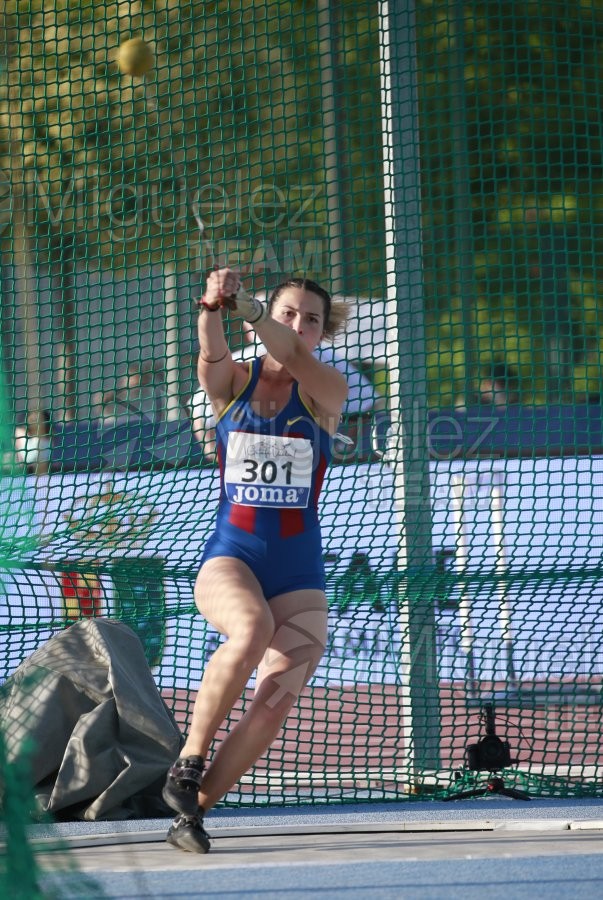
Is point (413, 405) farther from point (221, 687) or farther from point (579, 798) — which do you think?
point (221, 687)

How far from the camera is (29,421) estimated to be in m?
5.64

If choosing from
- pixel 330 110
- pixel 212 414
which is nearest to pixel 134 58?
pixel 330 110

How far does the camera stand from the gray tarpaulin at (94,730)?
13.7 ft

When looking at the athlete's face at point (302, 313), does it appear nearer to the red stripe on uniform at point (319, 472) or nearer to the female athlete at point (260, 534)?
the female athlete at point (260, 534)

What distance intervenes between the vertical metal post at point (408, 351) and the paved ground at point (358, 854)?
2.41 ft

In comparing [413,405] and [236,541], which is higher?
[413,405]

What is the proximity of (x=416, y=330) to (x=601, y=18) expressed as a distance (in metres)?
3.76

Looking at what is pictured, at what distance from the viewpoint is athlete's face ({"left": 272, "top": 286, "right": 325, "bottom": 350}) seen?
362 cm

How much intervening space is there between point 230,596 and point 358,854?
82 centimetres

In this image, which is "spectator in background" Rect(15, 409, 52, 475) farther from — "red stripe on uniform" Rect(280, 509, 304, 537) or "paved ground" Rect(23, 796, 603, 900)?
"red stripe on uniform" Rect(280, 509, 304, 537)

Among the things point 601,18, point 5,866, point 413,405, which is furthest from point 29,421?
point 601,18

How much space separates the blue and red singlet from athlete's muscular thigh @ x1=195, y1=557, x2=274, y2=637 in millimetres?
60

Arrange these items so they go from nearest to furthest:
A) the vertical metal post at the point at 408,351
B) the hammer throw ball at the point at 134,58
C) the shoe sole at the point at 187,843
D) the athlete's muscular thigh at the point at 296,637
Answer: the shoe sole at the point at 187,843 < the athlete's muscular thigh at the point at 296,637 < the hammer throw ball at the point at 134,58 < the vertical metal post at the point at 408,351

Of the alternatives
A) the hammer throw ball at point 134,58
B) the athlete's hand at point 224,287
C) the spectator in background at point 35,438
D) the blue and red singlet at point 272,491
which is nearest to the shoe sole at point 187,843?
the blue and red singlet at point 272,491
